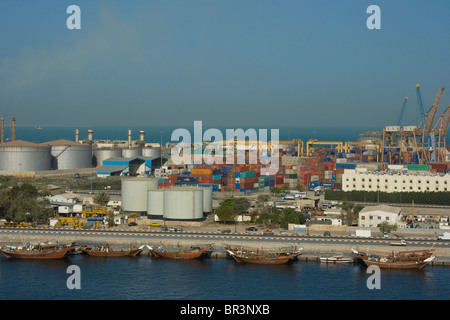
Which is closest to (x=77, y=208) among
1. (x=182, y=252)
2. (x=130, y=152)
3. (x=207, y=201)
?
(x=207, y=201)

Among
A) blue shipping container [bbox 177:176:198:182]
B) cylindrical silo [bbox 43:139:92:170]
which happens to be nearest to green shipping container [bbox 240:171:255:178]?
blue shipping container [bbox 177:176:198:182]

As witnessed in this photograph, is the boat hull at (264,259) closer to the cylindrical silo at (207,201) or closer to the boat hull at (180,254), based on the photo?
the boat hull at (180,254)

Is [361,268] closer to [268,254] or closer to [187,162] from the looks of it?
[268,254]

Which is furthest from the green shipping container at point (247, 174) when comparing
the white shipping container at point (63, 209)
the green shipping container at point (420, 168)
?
the white shipping container at point (63, 209)

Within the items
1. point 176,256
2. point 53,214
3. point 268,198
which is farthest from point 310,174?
point 176,256
